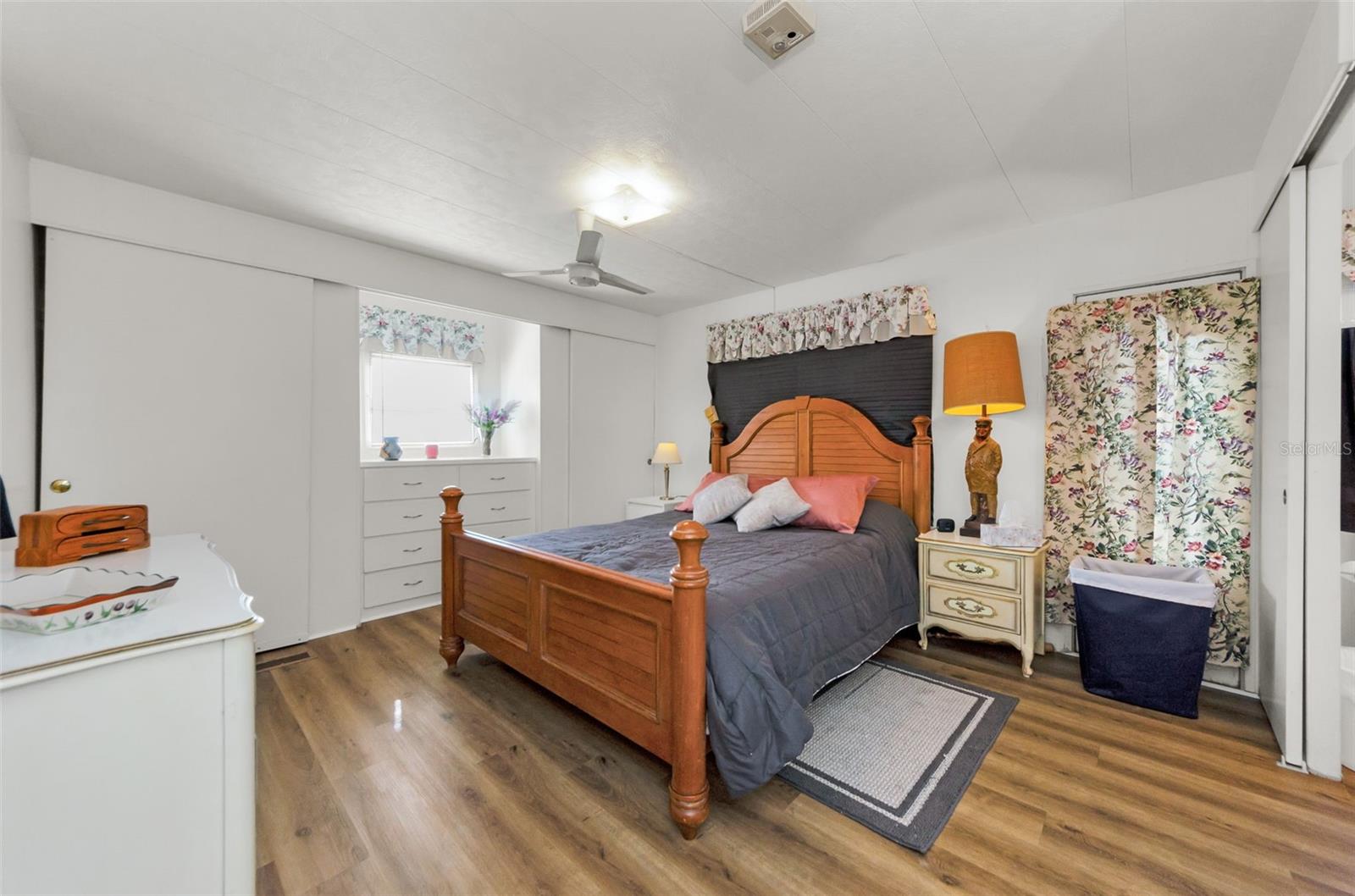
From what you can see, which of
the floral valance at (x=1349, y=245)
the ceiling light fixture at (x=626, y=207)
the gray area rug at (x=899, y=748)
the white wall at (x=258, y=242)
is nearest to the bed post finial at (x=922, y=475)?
Answer: the gray area rug at (x=899, y=748)

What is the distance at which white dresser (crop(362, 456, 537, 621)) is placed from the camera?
3.52 m

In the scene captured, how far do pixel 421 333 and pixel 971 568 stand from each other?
446 cm

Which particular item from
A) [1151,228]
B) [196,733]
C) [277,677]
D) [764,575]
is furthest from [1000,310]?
[277,677]

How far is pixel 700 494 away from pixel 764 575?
5.06ft

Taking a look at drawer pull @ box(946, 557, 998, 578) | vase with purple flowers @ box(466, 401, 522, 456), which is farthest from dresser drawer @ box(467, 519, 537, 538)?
drawer pull @ box(946, 557, 998, 578)

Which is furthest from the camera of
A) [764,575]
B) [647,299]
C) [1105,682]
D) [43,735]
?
[647,299]

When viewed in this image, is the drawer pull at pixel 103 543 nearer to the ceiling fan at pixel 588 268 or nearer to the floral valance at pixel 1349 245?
the ceiling fan at pixel 588 268

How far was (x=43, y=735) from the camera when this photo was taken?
791 mm

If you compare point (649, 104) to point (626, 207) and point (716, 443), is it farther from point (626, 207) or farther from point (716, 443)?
point (716, 443)

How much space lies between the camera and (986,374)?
281 cm

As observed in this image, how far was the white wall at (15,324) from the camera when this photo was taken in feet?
6.64

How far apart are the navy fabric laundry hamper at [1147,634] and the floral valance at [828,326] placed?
1737mm

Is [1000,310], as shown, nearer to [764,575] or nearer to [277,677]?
[764,575]

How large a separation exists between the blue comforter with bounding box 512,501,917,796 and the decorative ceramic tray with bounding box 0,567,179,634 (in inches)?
52.8
